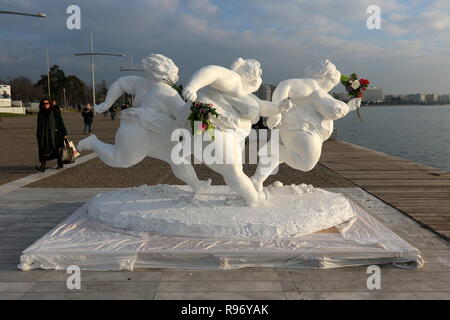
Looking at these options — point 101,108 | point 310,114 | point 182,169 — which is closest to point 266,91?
point 310,114

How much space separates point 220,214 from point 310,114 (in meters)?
1.52

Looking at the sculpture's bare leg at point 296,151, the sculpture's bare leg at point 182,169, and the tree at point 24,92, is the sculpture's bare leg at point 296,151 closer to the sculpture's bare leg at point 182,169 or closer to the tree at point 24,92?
the sculpture's bare leg at point 182,169

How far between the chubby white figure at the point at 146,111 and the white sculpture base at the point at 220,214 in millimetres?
539

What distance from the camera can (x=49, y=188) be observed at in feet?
22.8

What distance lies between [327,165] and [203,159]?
22.7 ft

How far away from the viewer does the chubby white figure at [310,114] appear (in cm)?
417

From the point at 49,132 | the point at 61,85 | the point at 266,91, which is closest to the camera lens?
the point at 266,91

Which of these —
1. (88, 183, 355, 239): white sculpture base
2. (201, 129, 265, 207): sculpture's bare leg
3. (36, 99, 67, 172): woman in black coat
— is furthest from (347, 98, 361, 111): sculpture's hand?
(36, 99, 67, 172): woman in black coat

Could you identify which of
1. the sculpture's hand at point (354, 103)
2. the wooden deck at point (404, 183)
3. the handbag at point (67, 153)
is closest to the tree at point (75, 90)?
the handbag at point (67, 153)

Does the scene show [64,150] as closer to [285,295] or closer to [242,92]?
[242,92]

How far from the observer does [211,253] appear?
336 centimetres

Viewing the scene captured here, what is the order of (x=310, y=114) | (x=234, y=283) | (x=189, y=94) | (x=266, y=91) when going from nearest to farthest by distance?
(x=234, y=283)
(x=189, y=94)
(x=310, y=114)
(x=266, y=91)

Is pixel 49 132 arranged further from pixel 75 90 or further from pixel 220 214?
pixel 75 90

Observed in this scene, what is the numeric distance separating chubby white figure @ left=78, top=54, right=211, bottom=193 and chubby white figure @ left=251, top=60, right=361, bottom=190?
1.13 m
